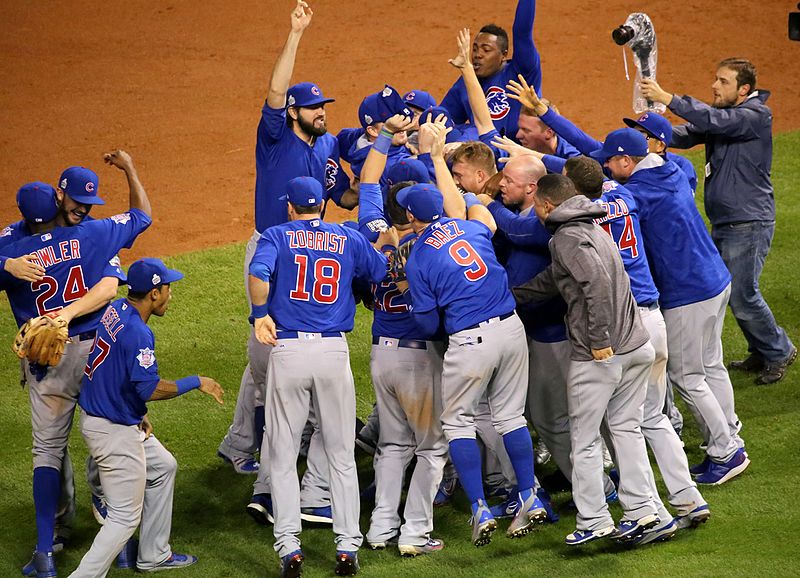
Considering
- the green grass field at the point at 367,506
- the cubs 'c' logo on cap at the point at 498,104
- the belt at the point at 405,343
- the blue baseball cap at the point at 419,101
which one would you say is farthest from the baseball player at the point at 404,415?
the cubs 'c' logo on cap at the point at 498,104

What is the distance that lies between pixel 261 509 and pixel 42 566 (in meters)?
1.23

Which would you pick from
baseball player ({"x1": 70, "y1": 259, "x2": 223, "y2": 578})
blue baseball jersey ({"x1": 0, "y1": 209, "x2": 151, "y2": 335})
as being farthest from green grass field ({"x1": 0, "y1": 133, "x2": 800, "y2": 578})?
blue baseball jersey ({"x1": 0, "y1": 209, "x2": 151, "y2": 335})

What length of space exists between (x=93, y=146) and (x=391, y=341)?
327 inches

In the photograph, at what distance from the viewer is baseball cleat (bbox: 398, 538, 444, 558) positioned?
20.2ft

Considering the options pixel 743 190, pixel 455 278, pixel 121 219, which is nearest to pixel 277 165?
pixel 121 219

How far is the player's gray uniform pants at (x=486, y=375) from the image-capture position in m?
5.95

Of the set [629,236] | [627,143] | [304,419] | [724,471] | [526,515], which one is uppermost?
[627,143]

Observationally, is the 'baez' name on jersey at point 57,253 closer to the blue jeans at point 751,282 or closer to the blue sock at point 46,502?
the blue sock at point 46,502

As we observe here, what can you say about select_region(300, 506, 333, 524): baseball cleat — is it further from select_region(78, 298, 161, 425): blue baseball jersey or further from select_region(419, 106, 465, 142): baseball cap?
select_region(419, 106, 465, 142): baseball cap

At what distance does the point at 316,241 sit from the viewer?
600cm

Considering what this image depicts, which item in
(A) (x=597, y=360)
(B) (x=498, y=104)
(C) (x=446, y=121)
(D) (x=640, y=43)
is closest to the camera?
(A) (x=597, y=360)

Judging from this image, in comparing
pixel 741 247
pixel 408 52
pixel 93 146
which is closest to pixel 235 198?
pixel 93 146

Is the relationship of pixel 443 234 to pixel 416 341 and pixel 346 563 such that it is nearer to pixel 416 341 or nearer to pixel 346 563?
pixel 416 341

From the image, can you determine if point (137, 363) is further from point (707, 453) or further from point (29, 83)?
point (29, 83)
